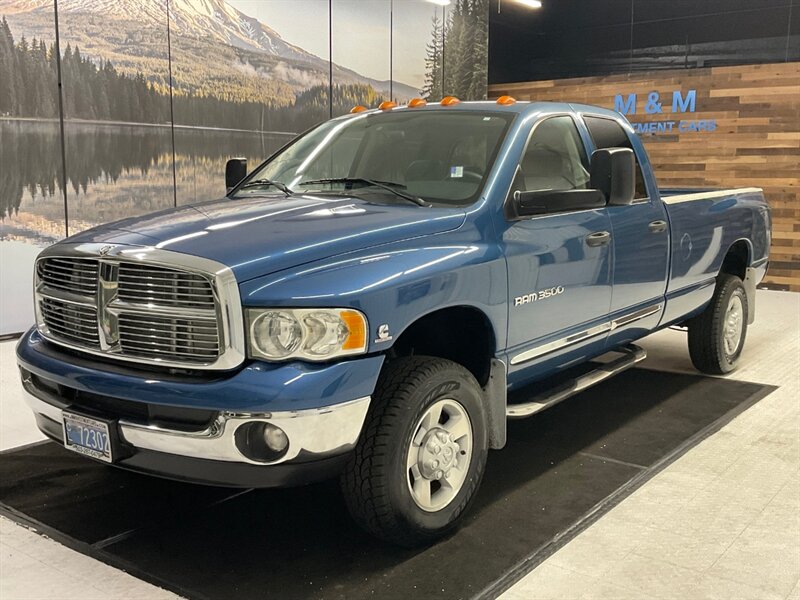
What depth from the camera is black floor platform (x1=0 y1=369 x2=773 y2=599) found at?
105 inches

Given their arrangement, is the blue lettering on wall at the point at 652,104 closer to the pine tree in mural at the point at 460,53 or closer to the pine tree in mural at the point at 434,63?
the pine tree in mural at the point at 460,53

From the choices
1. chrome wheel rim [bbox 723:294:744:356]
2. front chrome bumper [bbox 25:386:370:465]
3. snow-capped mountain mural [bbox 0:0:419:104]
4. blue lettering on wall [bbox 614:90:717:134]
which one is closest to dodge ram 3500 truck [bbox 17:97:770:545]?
front chrome bumper [bbox 25:386:370:465]

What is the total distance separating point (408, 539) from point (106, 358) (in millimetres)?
1230

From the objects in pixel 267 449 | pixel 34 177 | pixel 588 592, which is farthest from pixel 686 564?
pixel 34 177

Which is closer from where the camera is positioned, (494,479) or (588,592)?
(588,592)

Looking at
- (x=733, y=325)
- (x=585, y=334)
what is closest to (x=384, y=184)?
(x=585, y=334)

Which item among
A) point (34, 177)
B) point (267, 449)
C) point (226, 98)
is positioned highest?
point (226, 98)

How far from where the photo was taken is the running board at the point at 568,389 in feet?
10.8

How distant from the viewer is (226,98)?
28.4 feet

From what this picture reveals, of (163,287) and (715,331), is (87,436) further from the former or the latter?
(715,331)

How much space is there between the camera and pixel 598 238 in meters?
3.71

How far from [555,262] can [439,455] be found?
1.07 meters

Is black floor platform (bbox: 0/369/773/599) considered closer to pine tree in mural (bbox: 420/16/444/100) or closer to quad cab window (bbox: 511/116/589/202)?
quad cab window (bbox: 511/116/589/202)

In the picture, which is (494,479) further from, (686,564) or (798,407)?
(798,407)
